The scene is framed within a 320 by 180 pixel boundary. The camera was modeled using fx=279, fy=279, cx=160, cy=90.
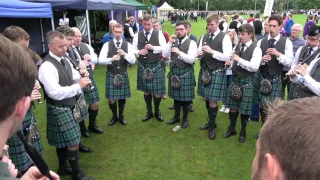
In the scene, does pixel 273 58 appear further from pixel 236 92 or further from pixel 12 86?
pixel 12 86

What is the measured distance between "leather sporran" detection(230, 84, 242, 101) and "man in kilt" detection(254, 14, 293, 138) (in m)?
0.32

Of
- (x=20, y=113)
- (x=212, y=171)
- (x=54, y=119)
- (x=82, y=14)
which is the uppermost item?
(x=82, y=14)

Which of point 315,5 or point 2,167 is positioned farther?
point 315,5

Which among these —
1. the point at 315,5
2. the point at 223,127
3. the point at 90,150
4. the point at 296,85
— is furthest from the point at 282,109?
the point at 315,5

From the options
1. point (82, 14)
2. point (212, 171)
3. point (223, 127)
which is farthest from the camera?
point (82, 14)

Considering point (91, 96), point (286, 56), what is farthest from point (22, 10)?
point (286, 56)

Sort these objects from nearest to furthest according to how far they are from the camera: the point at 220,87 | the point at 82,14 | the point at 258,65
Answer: the point at 258,65
the point at 220,87
the point at 82,14

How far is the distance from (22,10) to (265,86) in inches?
189

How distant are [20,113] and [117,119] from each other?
13.3 ft

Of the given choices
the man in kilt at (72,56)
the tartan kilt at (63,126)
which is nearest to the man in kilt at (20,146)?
the tartan kilt at (63,126)

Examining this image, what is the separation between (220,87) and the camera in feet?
13.9

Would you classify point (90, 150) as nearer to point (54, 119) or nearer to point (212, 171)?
point (54, 119)

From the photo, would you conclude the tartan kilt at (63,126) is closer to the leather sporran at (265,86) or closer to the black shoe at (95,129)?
the black shoe at (95,129)

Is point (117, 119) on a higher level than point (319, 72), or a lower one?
lower
